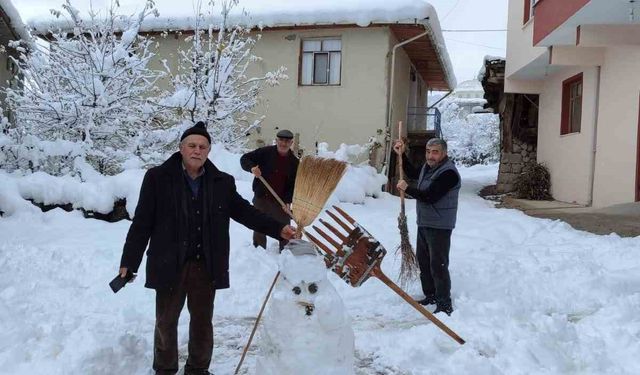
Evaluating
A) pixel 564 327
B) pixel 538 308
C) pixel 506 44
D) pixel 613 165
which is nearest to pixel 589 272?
pixel 538 308

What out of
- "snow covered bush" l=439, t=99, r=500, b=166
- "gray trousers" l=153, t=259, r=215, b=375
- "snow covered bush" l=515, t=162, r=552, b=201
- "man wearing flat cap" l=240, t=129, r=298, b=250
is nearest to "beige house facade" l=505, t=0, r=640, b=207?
"snow covered bush" l=515, t=162, r=552, b=201

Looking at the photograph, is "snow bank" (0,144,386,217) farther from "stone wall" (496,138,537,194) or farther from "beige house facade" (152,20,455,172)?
"stone wall" (496,138,537,194)

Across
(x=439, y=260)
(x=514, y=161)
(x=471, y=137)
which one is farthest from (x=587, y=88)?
(x=471, y=137)

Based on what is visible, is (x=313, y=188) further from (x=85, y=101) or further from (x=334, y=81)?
(x=334, y=81)

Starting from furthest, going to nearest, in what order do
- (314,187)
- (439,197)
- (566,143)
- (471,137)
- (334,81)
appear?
(471,137)
(334,81)
(566,143)
(439,197)
(314,187)

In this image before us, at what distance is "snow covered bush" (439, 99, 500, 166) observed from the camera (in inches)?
1490

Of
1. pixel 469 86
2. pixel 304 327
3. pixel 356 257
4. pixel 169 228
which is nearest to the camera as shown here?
pixel 304 327

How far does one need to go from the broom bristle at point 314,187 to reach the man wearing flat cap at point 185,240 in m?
0.13

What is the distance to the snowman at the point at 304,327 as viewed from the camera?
2.62 meters

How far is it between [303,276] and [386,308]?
7.65 feet

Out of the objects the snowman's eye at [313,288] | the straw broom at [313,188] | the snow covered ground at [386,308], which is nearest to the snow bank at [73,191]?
the snow covered ground at [386,308]

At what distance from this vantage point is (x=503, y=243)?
7.65 m

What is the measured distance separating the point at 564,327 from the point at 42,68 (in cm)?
933

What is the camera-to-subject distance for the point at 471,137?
39750 millimetres
